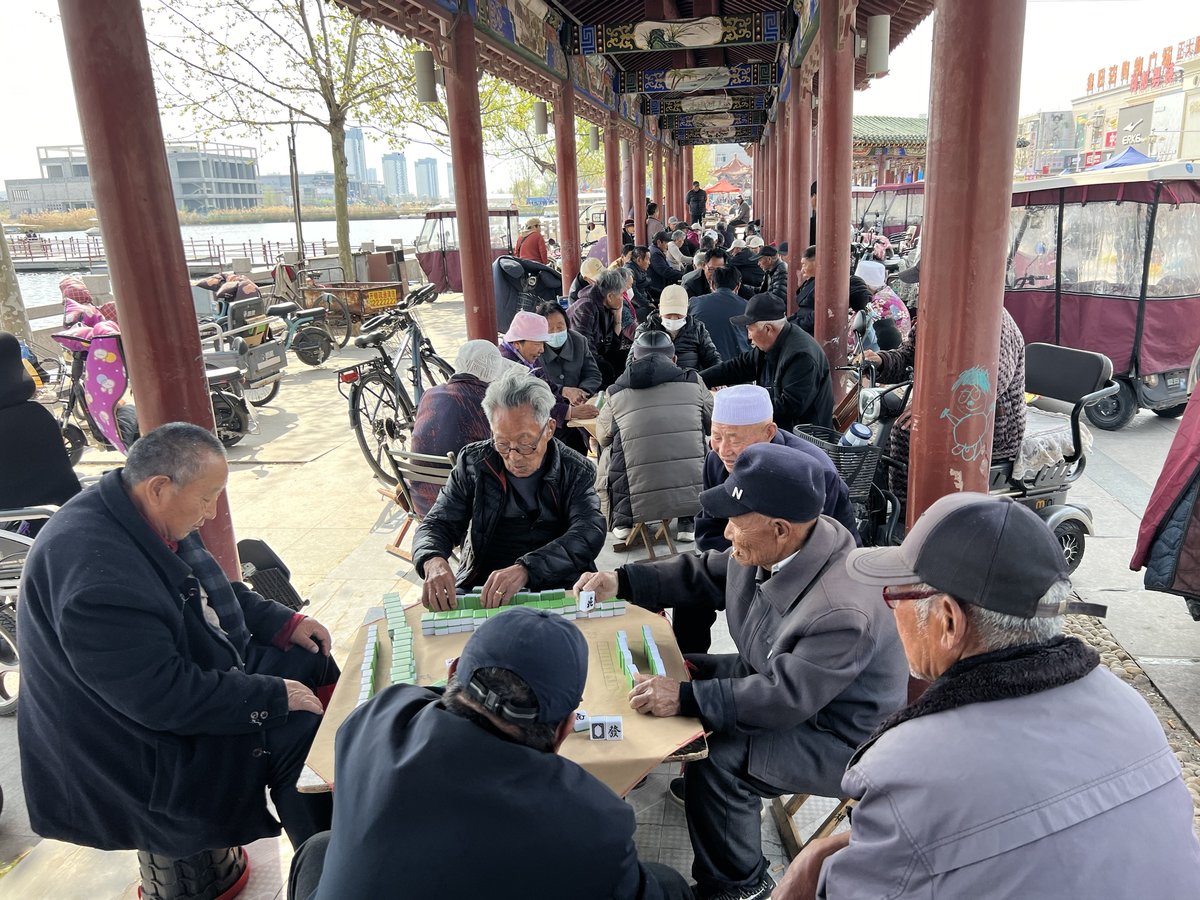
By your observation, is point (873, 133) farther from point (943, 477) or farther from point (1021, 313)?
point (943, 477)

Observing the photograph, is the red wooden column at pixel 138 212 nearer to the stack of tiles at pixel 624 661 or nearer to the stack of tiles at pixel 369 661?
the stack of tiles at pixel 369 661

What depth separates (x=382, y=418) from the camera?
6.83 m

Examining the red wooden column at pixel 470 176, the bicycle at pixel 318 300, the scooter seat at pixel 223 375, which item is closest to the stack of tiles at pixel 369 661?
the red wooden column at pixel 470 176

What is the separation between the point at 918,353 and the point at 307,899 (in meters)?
2.89

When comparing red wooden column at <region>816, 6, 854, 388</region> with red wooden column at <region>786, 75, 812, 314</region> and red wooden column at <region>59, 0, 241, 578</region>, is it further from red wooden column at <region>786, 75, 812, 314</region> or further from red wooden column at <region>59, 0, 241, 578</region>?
red wooden column at <region>59, 0, 241, 578</region>

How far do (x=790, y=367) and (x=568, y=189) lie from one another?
7846mm

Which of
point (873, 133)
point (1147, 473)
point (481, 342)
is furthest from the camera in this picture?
point (873, 133)

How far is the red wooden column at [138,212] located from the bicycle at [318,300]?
10610mm

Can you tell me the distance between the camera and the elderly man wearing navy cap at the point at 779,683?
2213 mm

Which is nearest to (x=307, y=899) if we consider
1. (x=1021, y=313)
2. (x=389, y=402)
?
(x=389, y=402)

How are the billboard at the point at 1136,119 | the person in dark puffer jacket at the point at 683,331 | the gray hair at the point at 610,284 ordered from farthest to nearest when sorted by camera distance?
the billboard at the point at 1136,119 < the gray hair at the point at 610,284 < the person in dark puffer jacket at the point at 683,331

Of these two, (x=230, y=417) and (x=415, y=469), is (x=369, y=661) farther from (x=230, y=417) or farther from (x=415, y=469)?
(x=230, y=417)

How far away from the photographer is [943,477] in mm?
3357

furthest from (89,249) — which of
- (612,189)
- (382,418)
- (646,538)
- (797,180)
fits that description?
(646,538)
